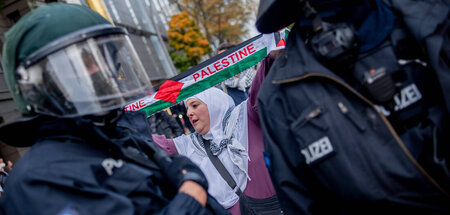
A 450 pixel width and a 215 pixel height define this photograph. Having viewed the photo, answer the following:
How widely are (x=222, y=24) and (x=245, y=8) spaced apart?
2591 mm

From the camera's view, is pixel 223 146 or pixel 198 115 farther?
pixel 198 115

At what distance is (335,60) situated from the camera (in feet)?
4.35

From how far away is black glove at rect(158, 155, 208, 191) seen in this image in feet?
4.62

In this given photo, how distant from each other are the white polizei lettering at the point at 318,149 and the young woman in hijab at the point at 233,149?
1.01 metres

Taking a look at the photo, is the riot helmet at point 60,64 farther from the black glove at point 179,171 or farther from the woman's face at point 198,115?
the woman's face at point 198,115

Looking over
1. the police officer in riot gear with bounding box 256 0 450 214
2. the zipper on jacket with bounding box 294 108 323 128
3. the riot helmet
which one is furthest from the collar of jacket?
the riot helmet

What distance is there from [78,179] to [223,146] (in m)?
1.64

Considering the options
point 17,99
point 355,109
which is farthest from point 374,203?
point 17,99

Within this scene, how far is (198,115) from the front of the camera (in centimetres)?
297

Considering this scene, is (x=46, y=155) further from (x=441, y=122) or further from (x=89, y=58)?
Result: (x=441, y=122)

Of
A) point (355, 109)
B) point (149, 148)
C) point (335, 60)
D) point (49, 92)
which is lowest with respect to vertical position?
point (355, 109)

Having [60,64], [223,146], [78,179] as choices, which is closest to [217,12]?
[223,146]

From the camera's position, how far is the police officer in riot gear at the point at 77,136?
1146 millimetres

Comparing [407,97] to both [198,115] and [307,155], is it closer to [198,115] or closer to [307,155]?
[307,155]
